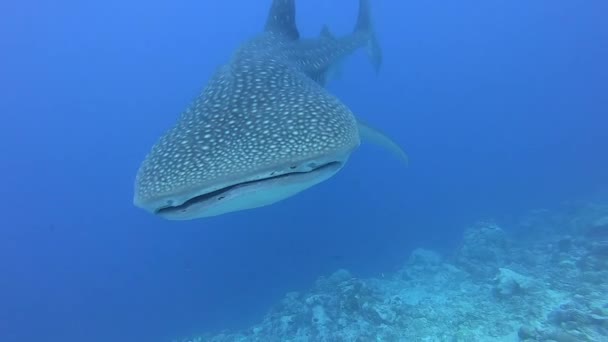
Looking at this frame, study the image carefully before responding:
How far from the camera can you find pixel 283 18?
723cm

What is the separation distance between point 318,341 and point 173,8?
306ft

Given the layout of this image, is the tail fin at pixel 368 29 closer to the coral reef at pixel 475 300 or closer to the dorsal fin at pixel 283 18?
the dorsal fin at pixel 283 18

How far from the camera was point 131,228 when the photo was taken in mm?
40312

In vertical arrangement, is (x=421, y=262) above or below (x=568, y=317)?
below

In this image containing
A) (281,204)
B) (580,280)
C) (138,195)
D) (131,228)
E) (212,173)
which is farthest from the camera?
(131,228)

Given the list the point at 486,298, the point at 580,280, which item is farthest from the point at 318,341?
the point at 580,280

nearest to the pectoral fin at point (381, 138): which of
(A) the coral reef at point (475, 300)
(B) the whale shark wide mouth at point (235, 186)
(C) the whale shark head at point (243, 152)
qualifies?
(C) the whale shark head at point (243, 152)

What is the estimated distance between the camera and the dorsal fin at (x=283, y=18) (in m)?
7.19

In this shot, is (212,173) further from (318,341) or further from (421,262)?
(421,262)

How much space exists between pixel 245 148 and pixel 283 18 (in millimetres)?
5319

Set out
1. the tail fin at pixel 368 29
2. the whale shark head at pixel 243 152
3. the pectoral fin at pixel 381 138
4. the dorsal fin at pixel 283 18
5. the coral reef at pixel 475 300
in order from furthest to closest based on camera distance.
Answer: the tail fin at pixel 368 29, the coral reef at pixel 475 300, the dorsal fin at pixel 283 18, the pectoral fin at pixel 381 138, the whale shark head at pixel 243 152

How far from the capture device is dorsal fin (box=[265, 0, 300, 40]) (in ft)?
23.6

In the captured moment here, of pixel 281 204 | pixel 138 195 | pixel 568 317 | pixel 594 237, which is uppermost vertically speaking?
pixel 138 195

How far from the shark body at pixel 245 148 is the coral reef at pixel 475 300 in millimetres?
6066
